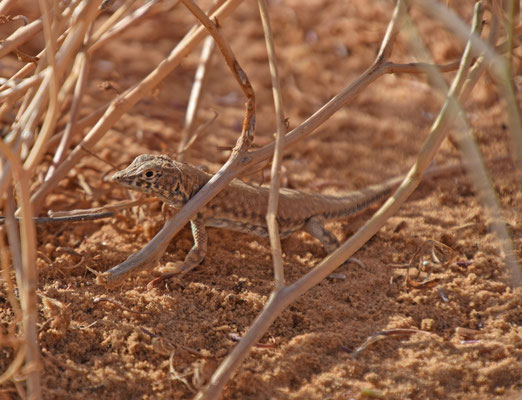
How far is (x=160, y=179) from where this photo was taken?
132 inches

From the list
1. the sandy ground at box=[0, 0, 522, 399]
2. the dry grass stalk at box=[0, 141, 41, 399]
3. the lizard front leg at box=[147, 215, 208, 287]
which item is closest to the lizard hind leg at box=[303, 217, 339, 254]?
the sandy ground at box=[0, 0, 522, 399]

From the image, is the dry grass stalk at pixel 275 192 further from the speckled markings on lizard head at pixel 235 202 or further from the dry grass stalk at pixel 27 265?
the speckled markings on lizard head at pixel 235 202

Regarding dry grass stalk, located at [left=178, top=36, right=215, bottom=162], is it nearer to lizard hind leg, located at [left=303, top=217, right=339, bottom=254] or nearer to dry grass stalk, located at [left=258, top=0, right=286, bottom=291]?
lizard hind leg, located at [left=303, top=217, right=339, bottom=254]

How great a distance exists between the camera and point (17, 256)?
2.06m

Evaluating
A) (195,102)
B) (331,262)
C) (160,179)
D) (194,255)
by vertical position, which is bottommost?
(331,262)

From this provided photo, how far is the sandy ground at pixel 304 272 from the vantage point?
2600mm

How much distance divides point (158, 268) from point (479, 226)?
81.0 inches

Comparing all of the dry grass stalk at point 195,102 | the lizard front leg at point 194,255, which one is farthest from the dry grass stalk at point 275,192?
the dry grass stalk at point 195,102

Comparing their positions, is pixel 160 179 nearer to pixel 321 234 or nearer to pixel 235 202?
pixel 235 202

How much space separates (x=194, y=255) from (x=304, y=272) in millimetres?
662

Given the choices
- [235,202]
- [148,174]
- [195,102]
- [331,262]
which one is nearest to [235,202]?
[235,202]

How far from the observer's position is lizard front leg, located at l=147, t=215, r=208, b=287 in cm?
319

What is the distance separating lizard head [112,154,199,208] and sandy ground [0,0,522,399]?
329mm

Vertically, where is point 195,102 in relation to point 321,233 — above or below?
above
